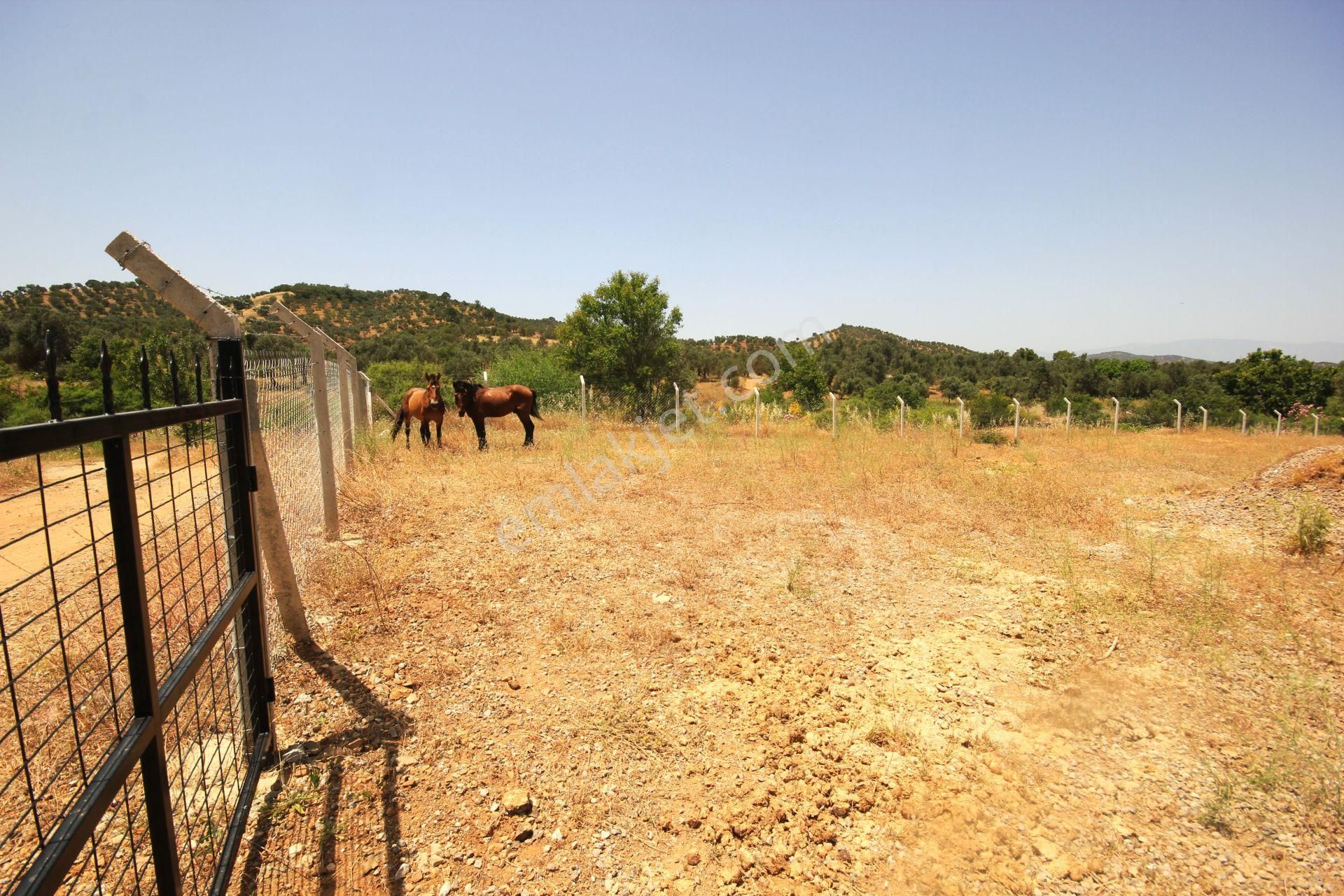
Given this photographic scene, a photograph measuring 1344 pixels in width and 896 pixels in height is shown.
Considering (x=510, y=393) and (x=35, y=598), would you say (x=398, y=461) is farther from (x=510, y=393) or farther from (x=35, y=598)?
(x=35, y=598)

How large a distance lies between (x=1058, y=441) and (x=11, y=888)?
1635 centimetres

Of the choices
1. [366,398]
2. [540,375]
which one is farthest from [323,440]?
[540,375]

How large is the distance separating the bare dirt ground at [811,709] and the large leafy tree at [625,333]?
10243mm

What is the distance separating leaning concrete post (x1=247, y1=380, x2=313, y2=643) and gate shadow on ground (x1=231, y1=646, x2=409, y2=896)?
0.68 m

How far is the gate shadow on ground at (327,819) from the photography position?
91.0 inches

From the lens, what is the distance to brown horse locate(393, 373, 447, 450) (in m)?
9.62

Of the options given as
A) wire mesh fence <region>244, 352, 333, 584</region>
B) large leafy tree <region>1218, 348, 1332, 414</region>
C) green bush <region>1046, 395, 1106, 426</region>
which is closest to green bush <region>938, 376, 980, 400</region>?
green bush <region>1046, 395, 1106, 426</region>

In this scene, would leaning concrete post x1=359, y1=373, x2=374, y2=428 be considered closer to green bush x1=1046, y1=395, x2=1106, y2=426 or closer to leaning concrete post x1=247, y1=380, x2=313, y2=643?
leaning concrete post x1=247, y1=380, x2=313, y2=643

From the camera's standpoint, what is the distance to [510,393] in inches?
438

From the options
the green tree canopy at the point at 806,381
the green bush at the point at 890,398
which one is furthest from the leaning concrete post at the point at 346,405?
the green tree canopy at the point at 806,381

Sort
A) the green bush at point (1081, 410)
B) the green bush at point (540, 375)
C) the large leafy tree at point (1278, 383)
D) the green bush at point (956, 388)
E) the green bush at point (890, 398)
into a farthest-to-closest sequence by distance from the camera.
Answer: the green bush at point (956, 388) < the large leafy tree at point (1278, 383) < the green bush at point (1081, 410) < the green bush at point (890, 398) < the green bush at point (540, 375)

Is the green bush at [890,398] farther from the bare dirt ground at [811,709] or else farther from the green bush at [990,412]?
Result: the bare dirt ground at [811,709]

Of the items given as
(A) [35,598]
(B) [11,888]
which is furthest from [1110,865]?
(A) [35,598]

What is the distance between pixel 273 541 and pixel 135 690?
6.26ft
